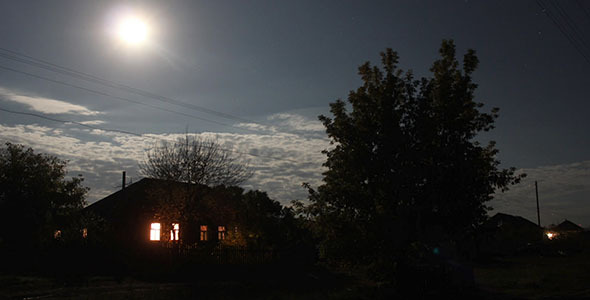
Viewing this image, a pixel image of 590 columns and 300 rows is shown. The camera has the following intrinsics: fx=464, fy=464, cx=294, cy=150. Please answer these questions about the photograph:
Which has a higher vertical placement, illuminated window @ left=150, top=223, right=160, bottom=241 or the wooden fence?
illuminated window @ left=150, top=223, right=160, bottom=241

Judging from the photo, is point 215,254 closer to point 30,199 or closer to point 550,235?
point 30,199

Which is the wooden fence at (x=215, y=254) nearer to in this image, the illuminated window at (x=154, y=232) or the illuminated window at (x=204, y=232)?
the illuminated window at (x=154, y=232)

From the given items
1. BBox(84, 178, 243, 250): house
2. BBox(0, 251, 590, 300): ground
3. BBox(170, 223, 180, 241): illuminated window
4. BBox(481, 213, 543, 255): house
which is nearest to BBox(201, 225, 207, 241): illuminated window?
BBox(84, 178, 243, 250): house

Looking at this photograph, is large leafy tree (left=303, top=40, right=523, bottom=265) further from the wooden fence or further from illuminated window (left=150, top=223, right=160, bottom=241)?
illuminated window (left=150, top=223, right=160, bottom=241)

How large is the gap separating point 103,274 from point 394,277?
16.2 m

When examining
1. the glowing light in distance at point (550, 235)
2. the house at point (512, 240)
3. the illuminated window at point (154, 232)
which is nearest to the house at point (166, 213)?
the illuminated window at point (154, 232)

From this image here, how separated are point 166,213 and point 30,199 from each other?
624 inches

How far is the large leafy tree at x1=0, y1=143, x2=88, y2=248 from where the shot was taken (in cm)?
3538

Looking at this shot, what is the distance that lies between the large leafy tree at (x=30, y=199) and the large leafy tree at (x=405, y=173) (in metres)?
26.9

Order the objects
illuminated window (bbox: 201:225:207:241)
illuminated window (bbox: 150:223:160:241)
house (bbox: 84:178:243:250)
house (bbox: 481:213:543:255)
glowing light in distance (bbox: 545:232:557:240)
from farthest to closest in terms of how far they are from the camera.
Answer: glowing light in distance (bbox: 545:232:557:240) < house (bbox: 481:213:543:255) < illuminated window (bbox: 201:225:207:241) < illuminated window (bbox: 150:223:160:241) < house (bbox: 84:178:243:250)

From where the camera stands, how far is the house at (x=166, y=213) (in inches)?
1101

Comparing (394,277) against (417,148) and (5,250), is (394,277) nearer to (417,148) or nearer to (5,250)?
Answer: (417,148)

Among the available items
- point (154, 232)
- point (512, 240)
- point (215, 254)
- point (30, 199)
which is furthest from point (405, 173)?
point (512, 240)

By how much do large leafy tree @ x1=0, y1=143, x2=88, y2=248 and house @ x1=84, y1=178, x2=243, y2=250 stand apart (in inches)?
100
